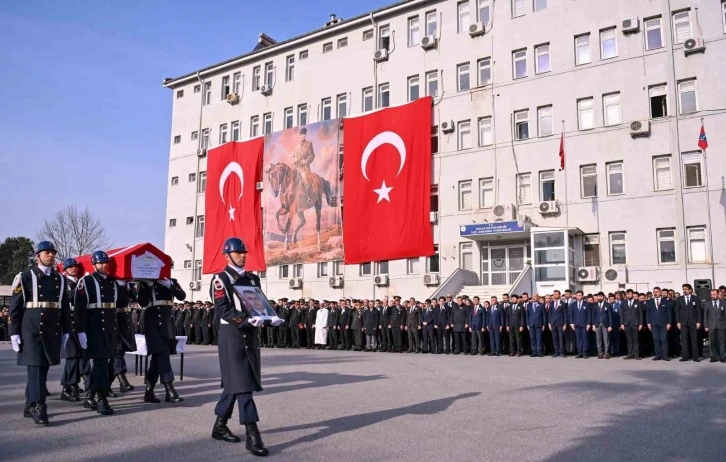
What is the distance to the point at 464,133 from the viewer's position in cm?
3145

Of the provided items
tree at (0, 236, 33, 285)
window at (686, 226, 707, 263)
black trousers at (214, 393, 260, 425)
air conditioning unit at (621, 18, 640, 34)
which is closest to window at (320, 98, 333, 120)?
air conditioning unit at (621, 18, 640, 34)

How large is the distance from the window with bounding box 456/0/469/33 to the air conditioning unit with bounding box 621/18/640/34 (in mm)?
8001

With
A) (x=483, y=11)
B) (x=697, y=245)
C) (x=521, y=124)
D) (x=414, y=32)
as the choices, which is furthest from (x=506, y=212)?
(x=414, y=32)

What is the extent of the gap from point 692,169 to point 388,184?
13660 mm

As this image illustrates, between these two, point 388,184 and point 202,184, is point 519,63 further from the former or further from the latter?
point 202,184

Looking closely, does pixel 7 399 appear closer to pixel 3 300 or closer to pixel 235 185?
pixel 235 185

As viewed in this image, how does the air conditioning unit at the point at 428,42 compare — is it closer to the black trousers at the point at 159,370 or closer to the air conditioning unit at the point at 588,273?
the air conditioning unit at the point at 588,273

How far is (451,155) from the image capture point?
31.4 metres

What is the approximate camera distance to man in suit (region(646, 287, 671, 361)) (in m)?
16.9

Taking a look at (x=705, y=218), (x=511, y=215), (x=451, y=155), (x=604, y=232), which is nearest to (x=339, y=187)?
(x=451, y=155)

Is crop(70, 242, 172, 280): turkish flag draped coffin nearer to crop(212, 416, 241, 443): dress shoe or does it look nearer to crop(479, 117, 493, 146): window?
crop(212, 416, 241, 443): dress shoe

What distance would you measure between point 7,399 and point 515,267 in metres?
23.4

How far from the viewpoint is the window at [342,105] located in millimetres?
35938

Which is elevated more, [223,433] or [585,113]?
[585,113]
